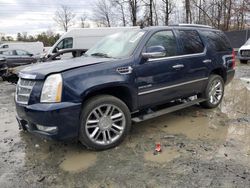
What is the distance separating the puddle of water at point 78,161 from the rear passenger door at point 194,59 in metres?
2.37

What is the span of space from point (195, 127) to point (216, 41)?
2.20 m

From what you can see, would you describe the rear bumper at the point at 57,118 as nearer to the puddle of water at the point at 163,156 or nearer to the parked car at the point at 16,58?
the puddle of water at the point at 163,156

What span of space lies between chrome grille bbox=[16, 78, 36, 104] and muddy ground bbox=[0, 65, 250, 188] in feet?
2.93

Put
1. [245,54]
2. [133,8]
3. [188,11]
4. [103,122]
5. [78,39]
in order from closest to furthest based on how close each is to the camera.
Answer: [103,122]
[78,39]
[245,54]
[188,11]
[133,8]

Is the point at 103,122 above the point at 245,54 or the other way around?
the other way around

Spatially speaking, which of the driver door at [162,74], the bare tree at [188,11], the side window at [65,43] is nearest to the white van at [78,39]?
the side window at [65,43]

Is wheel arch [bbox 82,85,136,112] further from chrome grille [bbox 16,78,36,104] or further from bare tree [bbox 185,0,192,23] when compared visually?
bare tree [bbox 185,0,192,23]

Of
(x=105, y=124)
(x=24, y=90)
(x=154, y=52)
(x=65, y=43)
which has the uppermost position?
(x=65, y=43)

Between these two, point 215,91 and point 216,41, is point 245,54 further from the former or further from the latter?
point 215,91

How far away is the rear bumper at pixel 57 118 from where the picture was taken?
3344 mm

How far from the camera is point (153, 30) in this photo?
4.53m

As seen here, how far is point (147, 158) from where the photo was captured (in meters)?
3.60

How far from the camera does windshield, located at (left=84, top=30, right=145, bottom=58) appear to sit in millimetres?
4281

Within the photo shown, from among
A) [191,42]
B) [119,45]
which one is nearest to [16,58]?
[119,45]
